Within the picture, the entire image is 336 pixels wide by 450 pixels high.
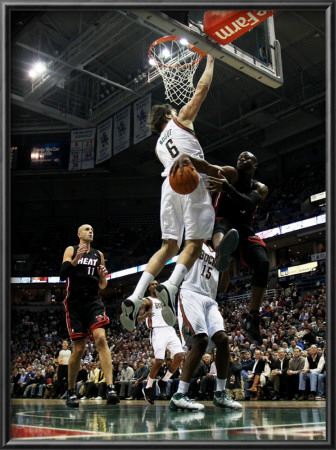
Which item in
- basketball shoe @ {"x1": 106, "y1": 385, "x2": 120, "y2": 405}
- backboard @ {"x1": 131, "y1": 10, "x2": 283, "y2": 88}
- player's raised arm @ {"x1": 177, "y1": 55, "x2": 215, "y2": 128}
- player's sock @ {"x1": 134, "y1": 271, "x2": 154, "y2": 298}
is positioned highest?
backboard @ {"x1": 131, "y1": 10, "x2": 283, "y2": 88}

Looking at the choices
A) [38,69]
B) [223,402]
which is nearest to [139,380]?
[223,402]

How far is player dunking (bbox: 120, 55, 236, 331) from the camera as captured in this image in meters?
4.44

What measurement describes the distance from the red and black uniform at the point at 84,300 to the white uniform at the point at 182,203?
5.72 feet

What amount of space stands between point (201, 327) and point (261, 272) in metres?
0.78

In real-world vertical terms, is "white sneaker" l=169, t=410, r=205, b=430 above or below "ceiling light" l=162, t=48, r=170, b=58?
below

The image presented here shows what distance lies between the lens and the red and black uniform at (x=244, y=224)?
5211 millimetres

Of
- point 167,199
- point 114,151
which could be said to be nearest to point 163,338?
point 167,199

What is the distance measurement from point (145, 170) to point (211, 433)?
23.6m

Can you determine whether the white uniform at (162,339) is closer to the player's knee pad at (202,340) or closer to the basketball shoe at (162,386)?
the basketball shoe at (162,386)

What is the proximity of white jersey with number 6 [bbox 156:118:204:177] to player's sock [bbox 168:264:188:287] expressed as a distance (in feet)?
3.07

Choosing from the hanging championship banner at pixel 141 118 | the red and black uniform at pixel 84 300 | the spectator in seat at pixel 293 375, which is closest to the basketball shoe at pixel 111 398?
the red and black uniform at pixel 84 300

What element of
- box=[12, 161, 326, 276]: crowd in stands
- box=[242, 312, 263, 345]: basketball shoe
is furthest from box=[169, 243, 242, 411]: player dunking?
box=[12, 161, 326, 276]: crowd in stands

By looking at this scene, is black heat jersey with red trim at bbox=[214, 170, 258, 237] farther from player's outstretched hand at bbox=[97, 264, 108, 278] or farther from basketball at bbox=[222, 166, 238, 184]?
player's outstretched hand at bbox=[97, 264, 108, 278]

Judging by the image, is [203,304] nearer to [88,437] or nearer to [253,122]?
[88,437]
